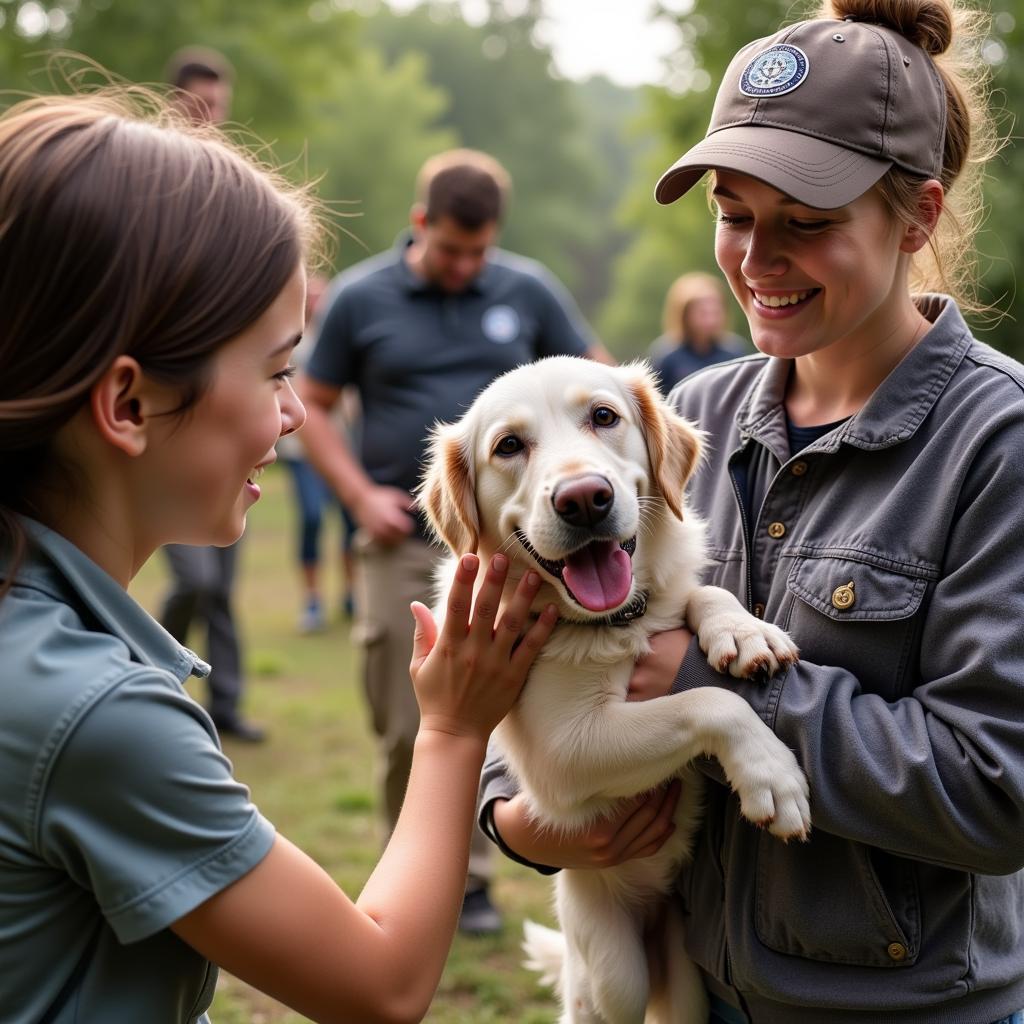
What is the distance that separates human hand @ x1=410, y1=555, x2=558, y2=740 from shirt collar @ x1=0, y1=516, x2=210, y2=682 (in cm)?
54

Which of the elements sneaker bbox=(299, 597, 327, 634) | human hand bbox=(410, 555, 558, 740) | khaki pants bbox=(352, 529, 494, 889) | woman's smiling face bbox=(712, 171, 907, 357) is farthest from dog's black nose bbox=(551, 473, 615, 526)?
Answer: sneaker bbox=(299, 597, 327, 634)

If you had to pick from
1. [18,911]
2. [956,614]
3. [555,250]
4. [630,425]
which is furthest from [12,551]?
A: [555,250]

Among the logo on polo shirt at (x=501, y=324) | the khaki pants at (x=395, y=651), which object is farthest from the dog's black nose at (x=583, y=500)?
the logo on polo shirt at (x=501, y=324)

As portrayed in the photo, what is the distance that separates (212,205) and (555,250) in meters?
43.3

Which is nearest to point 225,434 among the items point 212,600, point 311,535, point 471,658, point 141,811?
point 141,811

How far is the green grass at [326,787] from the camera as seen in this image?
4168 mm

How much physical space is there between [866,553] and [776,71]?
84cm

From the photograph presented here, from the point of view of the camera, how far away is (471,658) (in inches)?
75.0

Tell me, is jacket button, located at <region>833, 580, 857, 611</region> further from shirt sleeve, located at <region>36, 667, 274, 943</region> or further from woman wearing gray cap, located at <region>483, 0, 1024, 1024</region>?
shirt sleeve, located at <region>36, 667, 274, 943</region>

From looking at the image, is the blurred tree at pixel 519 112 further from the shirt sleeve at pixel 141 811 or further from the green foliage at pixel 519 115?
the shirt sleeve at pixel 141 811

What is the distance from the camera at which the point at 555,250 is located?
43.6m

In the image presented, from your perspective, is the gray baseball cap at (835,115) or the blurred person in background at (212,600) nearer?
the gray baseball cap at (835,115)

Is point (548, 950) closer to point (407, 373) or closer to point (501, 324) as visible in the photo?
point (407, 373)

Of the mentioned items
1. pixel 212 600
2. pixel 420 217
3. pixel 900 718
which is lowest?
pixel 212 600
